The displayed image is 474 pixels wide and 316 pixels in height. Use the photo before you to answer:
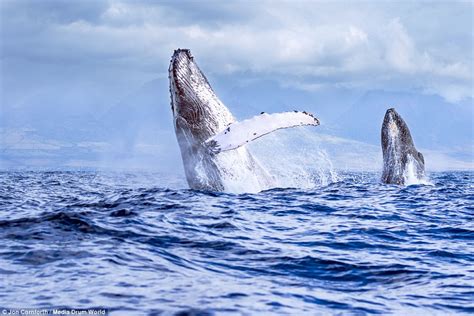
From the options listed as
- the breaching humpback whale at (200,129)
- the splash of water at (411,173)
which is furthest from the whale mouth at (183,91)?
the splash of water at (411,173)

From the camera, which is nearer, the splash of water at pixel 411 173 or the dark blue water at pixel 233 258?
the dark blue water at pixel 233 258

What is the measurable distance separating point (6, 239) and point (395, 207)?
8.70 metres

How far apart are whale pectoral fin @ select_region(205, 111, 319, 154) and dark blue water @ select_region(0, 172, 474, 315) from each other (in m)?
1.17

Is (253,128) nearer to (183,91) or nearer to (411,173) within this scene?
(183,91)

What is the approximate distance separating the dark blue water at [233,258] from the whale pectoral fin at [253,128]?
1166 mm

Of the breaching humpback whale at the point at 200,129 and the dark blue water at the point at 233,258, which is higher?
the breaching humpback whale at the point at 200,129

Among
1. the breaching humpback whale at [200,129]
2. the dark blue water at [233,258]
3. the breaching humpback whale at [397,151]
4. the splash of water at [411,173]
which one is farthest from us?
the splash of water at [411,173]

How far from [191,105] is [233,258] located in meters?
6.93

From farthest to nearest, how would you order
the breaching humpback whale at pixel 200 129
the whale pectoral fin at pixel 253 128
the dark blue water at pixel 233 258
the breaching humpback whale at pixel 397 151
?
the breaching humpback whale at pixel 397 151
the breaching humpback whale at pixel 200 129
the whale pectoral fin at pixel 253 128
the dark blue water at pixel 233 258

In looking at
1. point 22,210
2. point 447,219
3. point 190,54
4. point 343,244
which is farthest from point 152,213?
point 447,219

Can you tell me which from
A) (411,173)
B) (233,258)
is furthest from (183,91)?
(411,173)

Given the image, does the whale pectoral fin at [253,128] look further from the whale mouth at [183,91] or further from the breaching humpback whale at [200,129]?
the whale mouth at [183,91]

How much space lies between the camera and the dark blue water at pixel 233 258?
6422 millimetres

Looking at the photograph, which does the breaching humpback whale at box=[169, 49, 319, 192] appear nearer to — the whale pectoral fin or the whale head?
the whale head
